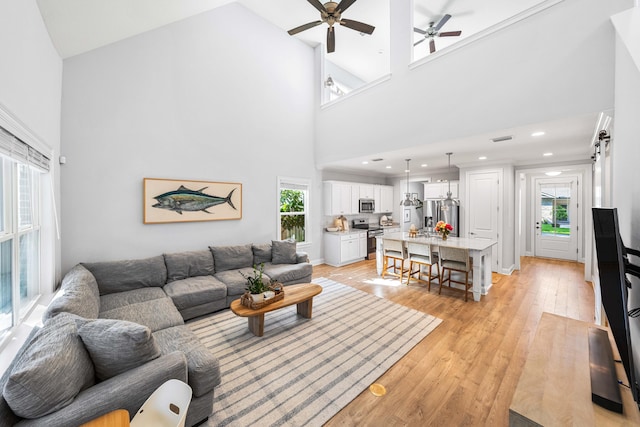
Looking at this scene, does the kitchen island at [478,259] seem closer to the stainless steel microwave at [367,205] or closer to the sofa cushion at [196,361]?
the stainless steel microwave at [367,205]

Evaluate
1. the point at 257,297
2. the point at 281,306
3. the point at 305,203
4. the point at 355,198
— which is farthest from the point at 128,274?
the point at 355,198

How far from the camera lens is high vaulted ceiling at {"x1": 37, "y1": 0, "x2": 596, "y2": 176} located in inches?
101

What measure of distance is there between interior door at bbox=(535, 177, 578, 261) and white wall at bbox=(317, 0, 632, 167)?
5.21 m

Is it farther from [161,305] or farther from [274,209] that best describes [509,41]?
[161,305]

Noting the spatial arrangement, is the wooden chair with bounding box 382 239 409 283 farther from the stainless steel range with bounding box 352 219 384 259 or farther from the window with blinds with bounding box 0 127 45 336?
the window with blinds with bounding box 0 127 45 336

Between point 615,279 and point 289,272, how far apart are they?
3.61 m

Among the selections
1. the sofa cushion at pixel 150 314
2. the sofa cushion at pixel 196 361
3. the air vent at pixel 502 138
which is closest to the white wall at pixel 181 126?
the sofa cushion at pixel 150 314

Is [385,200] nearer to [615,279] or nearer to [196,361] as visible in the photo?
[615,279]

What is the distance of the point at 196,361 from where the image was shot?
1790mm

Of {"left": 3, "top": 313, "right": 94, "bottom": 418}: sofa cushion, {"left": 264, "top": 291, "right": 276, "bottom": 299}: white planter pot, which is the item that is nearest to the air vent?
{"left": 264, "top": 291, "right": 276, "bottom": 299}: white planter pot

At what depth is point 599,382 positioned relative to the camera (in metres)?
1.25

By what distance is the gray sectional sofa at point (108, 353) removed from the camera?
3.76 feet

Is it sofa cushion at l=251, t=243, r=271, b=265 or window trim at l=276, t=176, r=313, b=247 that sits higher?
window trim at l=276, t=176, r=313, b=247

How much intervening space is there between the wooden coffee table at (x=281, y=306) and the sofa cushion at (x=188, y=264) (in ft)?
3.83
